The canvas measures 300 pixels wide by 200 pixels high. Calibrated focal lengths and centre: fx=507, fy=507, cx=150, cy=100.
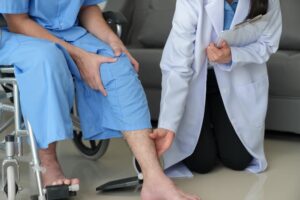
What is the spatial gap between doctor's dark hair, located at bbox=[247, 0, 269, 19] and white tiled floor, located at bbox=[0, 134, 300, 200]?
0.60 metres

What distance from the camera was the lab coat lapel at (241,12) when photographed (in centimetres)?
178

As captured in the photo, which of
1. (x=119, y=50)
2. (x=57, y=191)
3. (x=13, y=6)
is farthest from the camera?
(x=119, y=50)

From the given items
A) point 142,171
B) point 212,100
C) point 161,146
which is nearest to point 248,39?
point 212,100

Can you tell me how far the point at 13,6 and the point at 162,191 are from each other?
72 centimetres

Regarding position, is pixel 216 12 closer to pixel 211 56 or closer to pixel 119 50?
pixel 211 56

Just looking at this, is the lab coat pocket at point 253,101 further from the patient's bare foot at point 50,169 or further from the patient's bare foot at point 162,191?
the patient's bare foot at point 50,169

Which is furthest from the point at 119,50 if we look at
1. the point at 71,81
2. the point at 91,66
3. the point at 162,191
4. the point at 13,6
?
the point at 162,191

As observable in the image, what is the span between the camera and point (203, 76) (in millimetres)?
1824

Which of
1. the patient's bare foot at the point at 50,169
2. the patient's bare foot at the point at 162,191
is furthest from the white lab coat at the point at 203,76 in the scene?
the patient's bare foot at the point at 50,169

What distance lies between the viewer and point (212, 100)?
1.97m

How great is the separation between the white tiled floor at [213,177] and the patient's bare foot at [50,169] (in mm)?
68

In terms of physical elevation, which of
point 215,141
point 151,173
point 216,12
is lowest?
point 215,141

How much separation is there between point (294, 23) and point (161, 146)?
131 centimetres

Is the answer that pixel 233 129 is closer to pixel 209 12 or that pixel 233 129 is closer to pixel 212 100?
pixel 212 100
